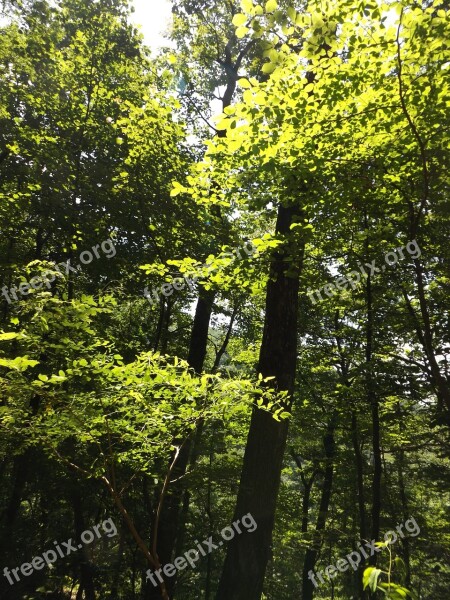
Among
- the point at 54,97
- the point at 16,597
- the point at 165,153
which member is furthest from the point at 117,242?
the point at 16,597

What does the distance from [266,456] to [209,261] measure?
2600mm

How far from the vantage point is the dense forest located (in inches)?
137

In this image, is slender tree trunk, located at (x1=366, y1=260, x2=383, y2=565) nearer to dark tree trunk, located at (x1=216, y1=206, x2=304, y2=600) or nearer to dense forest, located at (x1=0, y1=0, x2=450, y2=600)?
dense forest, located at (x1=0, y1=0, x2=450, y2=600)

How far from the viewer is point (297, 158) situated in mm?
4074

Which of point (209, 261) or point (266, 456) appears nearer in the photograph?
point (209, 261)

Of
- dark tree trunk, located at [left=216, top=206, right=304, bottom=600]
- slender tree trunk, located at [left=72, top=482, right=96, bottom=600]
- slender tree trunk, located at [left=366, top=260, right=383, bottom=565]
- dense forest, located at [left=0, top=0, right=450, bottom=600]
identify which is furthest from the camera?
slender tree trunk, located at [left=72, top=482, right=96, bottom=600]

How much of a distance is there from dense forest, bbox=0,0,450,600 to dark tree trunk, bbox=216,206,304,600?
0.09ft

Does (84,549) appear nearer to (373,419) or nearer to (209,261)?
(373,419)

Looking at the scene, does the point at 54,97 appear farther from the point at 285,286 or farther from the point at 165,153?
the point at 285,286

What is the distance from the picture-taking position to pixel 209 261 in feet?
15.7

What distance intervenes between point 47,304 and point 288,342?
325cm

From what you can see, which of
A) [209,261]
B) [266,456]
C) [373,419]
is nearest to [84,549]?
[373,419]

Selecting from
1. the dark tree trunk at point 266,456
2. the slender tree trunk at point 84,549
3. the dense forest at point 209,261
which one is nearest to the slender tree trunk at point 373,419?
the dense forest at point 209,261

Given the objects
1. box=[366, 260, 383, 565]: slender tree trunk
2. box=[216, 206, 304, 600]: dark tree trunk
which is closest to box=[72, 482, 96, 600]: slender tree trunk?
box=[216, 206, 304, 600]: dark tree trunk
